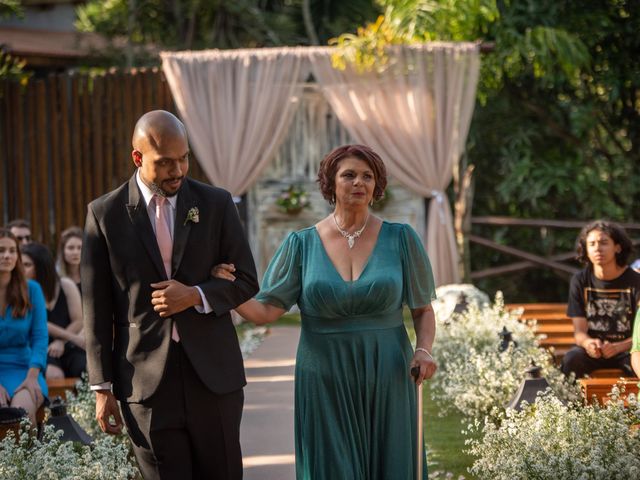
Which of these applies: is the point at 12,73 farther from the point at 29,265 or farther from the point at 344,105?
the point at 29,265

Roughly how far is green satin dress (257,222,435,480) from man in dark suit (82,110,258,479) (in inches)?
20.4

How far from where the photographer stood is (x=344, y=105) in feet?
43.1

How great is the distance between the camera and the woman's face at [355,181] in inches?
181

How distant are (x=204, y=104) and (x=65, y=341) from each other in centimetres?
570

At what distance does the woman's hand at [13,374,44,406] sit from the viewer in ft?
20.5

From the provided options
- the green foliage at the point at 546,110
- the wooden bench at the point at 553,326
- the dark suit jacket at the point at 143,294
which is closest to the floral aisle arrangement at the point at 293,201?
the green foliage at the point at 546,110

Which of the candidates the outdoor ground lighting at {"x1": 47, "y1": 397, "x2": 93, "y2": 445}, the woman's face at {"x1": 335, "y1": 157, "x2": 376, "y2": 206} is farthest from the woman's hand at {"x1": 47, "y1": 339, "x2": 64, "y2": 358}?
the woman's face at {"x1": 335, "y1": 157, "x2": 376, "y2": 206}

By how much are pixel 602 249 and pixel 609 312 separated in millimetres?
431

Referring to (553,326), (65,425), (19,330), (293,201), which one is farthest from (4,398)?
(293,201)

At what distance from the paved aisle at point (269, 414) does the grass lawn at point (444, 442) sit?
87 cm

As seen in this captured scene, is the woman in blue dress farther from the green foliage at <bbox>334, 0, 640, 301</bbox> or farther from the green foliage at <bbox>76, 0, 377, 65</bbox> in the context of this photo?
the green foliage at <bbox>76, 0, 377, 65</bbox>

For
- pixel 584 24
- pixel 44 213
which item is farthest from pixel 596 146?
pixel 44 213

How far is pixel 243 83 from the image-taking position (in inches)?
517

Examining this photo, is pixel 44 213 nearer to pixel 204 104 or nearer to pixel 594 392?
pixel 204 104
